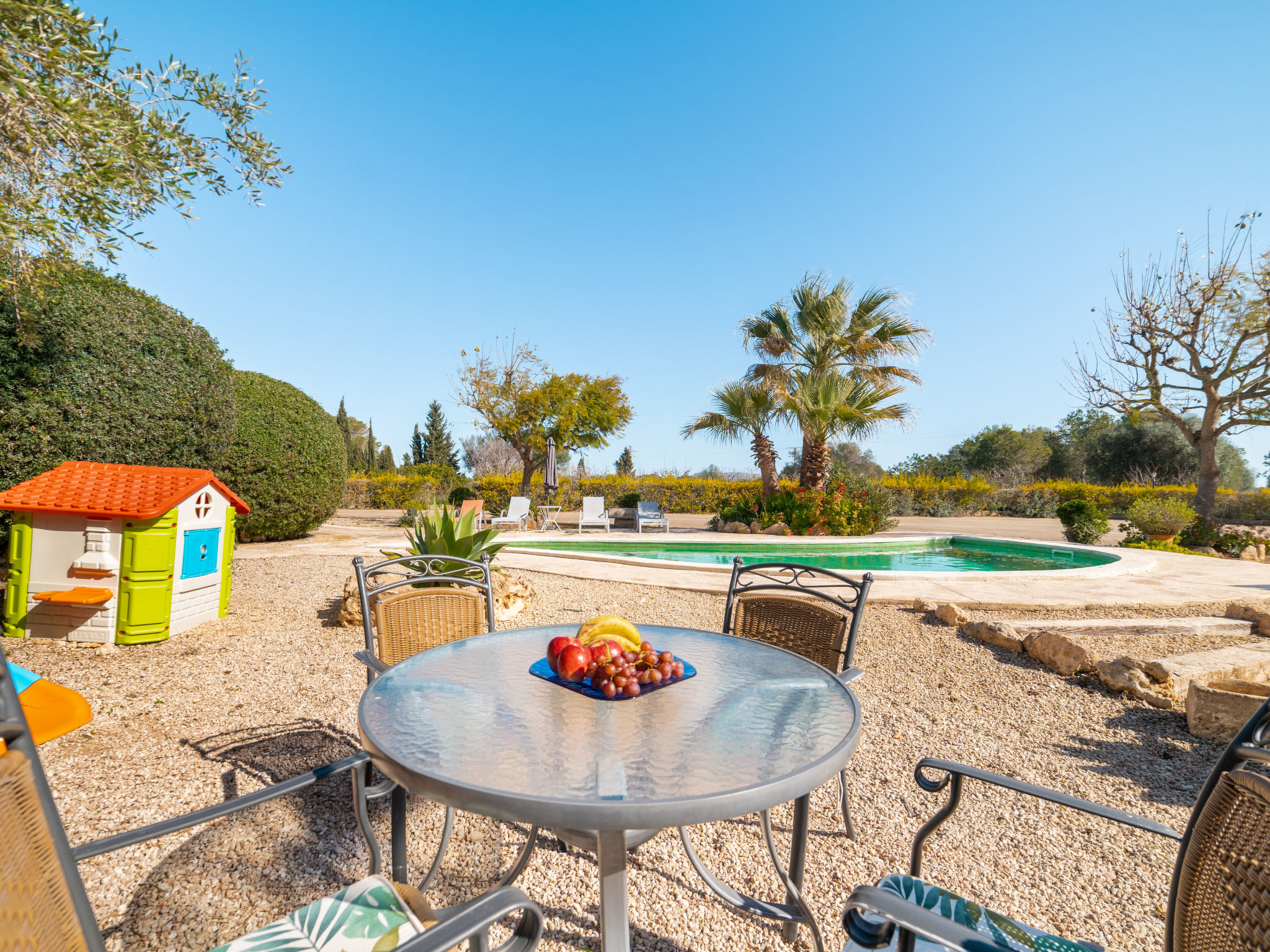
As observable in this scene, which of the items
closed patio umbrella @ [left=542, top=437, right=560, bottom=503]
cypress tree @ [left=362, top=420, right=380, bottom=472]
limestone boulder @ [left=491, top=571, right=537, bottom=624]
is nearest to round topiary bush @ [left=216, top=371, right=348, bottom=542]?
limestone boulder @ [left=491, top=571, right=537, bottom=624]

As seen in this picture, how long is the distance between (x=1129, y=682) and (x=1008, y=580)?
358 centimetres

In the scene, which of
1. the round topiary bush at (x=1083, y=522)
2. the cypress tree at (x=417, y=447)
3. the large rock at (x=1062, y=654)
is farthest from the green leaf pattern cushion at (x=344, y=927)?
the cypress tree at (x=417, y=447)

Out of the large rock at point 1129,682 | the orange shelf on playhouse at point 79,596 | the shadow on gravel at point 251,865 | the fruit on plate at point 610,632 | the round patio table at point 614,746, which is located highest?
the fruit on plate at point 610,632

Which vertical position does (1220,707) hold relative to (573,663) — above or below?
below

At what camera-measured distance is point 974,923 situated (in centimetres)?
111

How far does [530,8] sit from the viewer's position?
8945 millimetres

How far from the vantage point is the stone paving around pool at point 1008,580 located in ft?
17.7

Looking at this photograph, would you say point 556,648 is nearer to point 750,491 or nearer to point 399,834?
point 399,834

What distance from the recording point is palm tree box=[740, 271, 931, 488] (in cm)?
1225

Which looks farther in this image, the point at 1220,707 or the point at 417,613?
the point at 1220,707

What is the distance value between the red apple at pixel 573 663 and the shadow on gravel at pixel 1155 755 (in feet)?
8.28

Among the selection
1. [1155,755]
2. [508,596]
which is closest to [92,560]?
[508,596]

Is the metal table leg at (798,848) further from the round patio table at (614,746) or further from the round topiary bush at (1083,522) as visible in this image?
the round topiary bush at (1083,522)

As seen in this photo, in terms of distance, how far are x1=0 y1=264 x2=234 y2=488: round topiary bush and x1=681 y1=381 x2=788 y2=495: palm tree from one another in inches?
406
